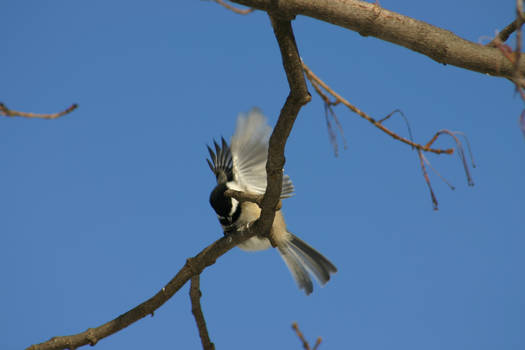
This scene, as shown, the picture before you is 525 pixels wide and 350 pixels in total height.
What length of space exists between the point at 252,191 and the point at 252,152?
0.14 meters

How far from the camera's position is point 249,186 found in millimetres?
1833

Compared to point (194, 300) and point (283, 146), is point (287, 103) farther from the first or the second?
point (194, 300)

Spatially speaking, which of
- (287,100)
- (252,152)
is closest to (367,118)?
(287,100)

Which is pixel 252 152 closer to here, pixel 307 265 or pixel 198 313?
pixel 307 265

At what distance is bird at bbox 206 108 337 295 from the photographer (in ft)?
5.63

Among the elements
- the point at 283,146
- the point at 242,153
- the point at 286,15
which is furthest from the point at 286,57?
the point at 242,153

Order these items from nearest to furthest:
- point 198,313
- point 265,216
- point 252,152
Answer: point 265,216, point 198,313, point 252,152

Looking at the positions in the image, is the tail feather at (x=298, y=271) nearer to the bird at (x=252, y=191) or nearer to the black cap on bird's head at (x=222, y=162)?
the bird at (x=252, y=191)

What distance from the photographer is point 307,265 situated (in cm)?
187

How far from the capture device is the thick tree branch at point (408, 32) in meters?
1.04

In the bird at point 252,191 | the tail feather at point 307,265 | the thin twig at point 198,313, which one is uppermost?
the bird at point 252,191

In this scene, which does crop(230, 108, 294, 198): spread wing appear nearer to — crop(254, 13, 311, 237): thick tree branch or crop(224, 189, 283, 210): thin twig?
crop(224, 189, 283, 210): thin twig

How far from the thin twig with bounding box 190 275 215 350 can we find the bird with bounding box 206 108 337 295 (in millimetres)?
273

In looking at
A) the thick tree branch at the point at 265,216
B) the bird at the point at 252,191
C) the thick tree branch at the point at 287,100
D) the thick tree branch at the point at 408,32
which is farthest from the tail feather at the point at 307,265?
the thick tree branch at the point at 408,32
